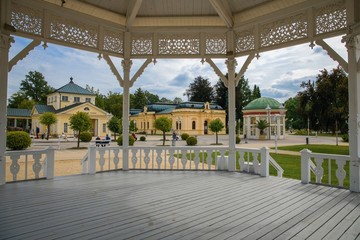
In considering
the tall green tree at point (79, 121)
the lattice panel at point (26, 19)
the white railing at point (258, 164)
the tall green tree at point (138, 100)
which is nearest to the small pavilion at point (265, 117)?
the tall green tree at point (79, 121)

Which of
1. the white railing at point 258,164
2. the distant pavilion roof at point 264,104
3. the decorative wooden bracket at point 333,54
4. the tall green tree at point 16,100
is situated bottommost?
the white railing at point 258,164

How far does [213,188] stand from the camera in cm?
473

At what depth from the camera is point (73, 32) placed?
18.7 ft

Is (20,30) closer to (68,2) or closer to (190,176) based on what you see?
(68,2)

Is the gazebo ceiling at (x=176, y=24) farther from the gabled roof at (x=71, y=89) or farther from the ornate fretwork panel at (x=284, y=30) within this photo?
the gabled roof at (x=71, y=89)

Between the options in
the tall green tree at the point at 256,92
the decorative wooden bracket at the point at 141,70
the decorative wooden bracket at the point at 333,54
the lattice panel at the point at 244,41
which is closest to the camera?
the decorative wooden bracket at the point at 333,54

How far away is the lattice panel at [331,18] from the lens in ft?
15.4

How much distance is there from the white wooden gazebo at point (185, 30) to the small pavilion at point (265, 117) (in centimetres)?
2379

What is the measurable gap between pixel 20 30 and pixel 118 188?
12.4 ft

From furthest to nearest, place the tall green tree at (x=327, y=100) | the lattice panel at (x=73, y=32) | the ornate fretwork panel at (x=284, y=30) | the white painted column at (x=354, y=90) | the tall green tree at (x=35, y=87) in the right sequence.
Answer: the tall green tree at (x=35, y=87) < the tall green tree at (x=327, y=100) < the lattice panel at (x=73, y=32) < the ornate fretwork panel at (x=284, y=30) < the white painted column at (x=354, y=90)

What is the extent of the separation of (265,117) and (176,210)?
28.5m

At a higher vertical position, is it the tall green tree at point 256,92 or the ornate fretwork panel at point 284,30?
the tall green tree at point 256,92

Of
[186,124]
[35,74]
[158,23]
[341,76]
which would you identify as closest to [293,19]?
[158,23]

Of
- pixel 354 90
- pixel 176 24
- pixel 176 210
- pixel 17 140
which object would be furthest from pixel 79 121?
pixel 354 90
